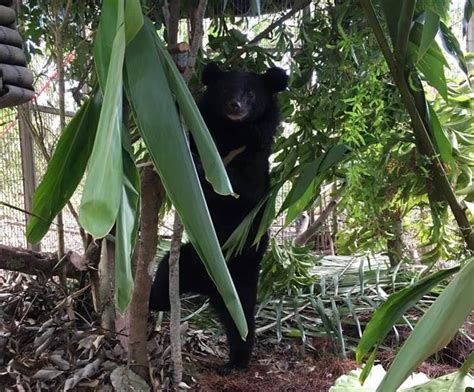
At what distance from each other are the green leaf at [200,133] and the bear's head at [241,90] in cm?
99

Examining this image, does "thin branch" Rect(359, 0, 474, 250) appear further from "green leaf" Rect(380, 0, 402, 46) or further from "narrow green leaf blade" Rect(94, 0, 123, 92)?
"narrow green leaf blade" Rect(94, 0, 123, 92)

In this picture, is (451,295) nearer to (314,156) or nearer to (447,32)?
(447,32)

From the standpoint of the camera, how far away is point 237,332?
192 centimetres

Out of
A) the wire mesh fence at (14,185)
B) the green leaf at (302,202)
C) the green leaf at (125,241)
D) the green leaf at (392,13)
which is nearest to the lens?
the green leaf at (125,241)

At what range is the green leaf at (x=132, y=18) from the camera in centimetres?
68

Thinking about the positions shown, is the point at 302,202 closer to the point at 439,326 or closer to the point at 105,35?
the point at 439,326

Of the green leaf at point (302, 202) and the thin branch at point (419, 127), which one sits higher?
the thin branch at point (419, 127)

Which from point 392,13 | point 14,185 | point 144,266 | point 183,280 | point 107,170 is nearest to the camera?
point 107,170

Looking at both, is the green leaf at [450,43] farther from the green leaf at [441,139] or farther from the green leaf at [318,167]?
the green leaf at [318,167]

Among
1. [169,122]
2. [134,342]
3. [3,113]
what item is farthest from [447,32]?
[3,113]

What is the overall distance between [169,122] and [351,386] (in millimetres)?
966

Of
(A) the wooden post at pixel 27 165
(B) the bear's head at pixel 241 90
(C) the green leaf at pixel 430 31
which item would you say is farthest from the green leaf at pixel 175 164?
(A) the wooden post at pixel 27 165

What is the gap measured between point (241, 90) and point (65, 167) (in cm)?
106

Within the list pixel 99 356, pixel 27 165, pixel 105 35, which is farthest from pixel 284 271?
pixel 105 35
